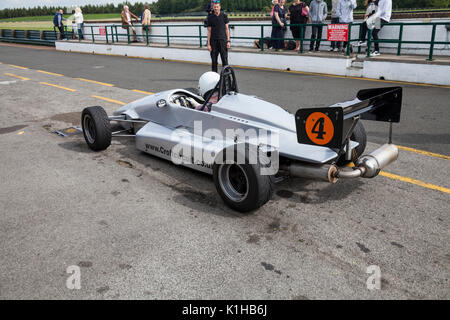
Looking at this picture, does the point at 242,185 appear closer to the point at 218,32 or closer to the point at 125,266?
the point at 125,266

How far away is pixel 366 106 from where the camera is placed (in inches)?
153

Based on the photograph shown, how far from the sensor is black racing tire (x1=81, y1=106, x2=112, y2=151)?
18.1ft

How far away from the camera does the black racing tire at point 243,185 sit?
3584 millimetres

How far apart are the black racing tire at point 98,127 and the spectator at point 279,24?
10376 mm

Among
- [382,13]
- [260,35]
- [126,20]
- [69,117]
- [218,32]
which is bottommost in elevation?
[69,117]

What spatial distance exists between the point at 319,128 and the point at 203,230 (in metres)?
1.41

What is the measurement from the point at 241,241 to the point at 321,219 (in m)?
0.87

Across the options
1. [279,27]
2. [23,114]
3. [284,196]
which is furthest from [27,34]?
[284,196]

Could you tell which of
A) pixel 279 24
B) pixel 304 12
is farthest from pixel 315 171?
pixel 279 24

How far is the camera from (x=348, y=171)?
3703 mm
